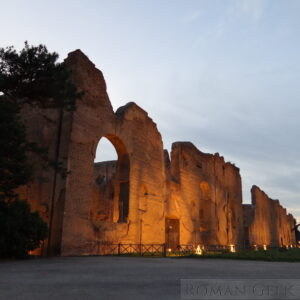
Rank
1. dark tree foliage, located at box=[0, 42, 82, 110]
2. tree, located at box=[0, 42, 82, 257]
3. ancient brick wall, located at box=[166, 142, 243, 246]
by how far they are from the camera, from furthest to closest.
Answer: ancient brick wall, located at box=[166, 142, 243, 246] → dark tree foliage, located at box=[0, 42, 82, 110] → tree, located at box=[0, 42, 82, 257]

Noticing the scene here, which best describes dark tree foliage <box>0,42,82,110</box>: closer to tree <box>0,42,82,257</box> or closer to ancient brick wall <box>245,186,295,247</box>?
tree <box>0,42,82,257</box>

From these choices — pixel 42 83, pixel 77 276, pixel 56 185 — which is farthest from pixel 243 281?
pixel 56 185

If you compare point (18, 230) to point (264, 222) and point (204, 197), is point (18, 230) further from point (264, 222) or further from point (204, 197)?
point (264, 222)

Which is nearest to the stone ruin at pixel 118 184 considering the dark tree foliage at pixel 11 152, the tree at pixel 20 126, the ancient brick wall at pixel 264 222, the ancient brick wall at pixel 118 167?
the ancient brick wall at pixel 118 167

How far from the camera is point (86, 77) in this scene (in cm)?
1561

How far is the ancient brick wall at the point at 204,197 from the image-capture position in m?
22.8

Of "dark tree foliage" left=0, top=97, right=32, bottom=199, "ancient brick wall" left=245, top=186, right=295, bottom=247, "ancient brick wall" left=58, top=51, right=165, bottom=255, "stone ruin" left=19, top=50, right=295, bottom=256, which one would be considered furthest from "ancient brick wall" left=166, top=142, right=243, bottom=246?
A: "dark tree foliage" left=0, top=97, right=32, bottom=199

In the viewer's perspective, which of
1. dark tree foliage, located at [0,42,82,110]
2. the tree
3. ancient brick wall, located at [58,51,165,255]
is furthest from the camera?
ancient brick wall, located at [58,51,165,255]

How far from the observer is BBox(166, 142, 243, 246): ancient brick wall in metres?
22.8

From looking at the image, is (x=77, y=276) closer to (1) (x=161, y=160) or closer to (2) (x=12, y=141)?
(2) (x=12, y=141)

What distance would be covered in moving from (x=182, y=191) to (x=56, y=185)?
1082 centimetres

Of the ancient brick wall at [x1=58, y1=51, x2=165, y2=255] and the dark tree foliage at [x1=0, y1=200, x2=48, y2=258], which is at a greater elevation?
the ancient brick wall at [x1=58, y1=51, x2=165, y2=255]

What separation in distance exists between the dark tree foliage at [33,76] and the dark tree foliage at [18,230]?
3.21 meters

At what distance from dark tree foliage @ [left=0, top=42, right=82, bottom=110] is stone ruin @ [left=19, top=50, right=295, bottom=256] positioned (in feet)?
9.49
